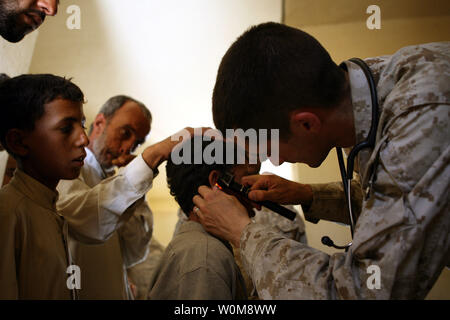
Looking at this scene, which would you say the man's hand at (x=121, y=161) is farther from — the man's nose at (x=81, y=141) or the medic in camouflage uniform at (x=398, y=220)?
the medic in camouflage uniform at (x=398, y=220)

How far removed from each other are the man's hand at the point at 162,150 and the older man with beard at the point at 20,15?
42 centimetres

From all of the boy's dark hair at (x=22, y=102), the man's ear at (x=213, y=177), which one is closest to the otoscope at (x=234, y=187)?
the man's ear at (x=213, y=177)

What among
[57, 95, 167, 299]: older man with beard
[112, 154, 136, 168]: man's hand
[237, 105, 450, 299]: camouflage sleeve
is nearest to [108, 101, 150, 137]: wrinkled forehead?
[57, 95, 167, 299]: older man with beard

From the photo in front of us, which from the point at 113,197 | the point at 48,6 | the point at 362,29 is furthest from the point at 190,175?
the point at 362,29

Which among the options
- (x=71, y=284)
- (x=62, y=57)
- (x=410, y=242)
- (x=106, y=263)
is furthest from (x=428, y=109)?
(x=106, y=263)

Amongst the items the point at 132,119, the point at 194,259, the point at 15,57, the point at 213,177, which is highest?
the point at 15,57

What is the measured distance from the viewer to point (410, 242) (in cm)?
61

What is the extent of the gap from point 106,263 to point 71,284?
52 cm

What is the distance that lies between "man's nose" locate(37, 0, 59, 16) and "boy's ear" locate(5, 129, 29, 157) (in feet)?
1.03

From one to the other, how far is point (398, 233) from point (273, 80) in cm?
36

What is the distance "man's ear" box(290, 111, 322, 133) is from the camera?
2.54 feet

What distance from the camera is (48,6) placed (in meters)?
0.96

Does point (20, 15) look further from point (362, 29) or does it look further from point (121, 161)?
point (362, 29)

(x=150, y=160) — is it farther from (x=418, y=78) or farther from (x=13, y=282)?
(x=418, y=78)
